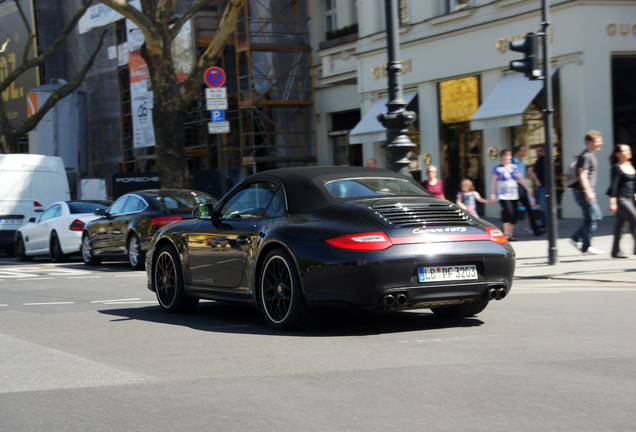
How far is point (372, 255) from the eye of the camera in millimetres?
7430

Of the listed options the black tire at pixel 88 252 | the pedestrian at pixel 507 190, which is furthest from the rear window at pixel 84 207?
the pedestrian at pixel 507 190

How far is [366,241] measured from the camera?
7.50 meters

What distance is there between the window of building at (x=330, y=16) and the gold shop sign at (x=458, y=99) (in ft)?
21.6

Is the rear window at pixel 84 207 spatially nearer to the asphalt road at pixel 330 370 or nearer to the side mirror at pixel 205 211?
the asphalt road at pixel 330 370

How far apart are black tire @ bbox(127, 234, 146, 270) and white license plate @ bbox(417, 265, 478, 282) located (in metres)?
9.58

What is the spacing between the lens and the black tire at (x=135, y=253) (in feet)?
54.2

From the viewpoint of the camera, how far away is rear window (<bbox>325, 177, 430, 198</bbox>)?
8.30m

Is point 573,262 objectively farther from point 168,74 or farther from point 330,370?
point 168,74

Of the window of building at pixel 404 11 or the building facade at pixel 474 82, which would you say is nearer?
the building facade at pixel 474 82

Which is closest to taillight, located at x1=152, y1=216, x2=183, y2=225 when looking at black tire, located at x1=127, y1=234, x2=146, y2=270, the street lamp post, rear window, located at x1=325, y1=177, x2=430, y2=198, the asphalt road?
black tire, located at x1=127, y1=234, x2=146, y2=270

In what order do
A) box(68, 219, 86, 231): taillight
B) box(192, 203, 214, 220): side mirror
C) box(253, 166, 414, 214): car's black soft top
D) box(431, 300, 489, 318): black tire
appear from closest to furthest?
box(253, 166, 414, 214): car's black soft top
box(431, 300, 489, 318): black tire
box(192, 203, 214, 220): side mirror
box(68, 219, 86, 231): taillight

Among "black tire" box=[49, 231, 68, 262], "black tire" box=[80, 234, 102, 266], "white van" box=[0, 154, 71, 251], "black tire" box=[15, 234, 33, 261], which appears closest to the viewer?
"black tire" box=[80, 234, 102, 266]

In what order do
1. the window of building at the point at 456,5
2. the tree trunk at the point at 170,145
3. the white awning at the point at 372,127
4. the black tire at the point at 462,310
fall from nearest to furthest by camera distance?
the black tire at the point at 462,310 < the tree trunk at the point at 170,145 < the window of building at the point at 456,5 < the white awning at the point at 372,127

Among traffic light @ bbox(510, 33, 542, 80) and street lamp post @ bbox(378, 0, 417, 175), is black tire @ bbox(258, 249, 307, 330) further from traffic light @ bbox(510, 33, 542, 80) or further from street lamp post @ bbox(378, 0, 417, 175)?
traffic light @ bbox(510, 33, 542, 80)
